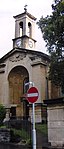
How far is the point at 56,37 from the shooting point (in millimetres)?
19312

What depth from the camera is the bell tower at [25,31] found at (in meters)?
38.6

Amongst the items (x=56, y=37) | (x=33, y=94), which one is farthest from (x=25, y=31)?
(x=33, y=94)

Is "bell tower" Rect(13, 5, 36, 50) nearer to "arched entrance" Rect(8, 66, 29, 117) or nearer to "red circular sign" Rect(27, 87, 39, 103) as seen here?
"arched entrance" Rect(8, 66, 29, 117)

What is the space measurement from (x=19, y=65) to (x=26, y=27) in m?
6.42

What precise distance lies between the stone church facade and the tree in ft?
40.5

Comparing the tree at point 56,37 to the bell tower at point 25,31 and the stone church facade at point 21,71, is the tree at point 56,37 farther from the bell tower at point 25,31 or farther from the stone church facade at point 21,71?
the bell tower at point 25,31

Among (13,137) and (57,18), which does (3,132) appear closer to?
(13,137)

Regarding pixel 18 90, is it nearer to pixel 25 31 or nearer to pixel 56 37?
pixel 25 31

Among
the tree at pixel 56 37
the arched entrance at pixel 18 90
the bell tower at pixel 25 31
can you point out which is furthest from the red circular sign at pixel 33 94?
the bell tower at pixel 25 31

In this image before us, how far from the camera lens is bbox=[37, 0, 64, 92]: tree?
1891 centimetres

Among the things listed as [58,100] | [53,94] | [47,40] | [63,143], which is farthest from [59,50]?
[53,94]

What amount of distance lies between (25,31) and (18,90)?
8037mm

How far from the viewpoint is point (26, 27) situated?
3931cm

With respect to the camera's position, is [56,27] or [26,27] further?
[26,27]
